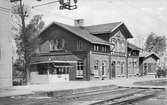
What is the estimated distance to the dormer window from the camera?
3912 cm

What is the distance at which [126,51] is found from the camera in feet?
150

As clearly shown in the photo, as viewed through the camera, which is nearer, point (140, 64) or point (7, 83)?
point (7, 83)

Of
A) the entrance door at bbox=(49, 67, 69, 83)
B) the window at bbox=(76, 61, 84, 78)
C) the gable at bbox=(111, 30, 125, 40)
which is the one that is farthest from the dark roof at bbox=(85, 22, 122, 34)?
the entrance door at bbox=(49, 67, 69, 83)

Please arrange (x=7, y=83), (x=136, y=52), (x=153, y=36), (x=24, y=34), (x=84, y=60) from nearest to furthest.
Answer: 1. (x=7, y=83)
2. (x=24, y=34)
3. (x=84, y=60)
4. (x=136, y=52)
5. (x=153, y=36)

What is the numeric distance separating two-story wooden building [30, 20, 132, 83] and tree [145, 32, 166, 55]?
44555mm

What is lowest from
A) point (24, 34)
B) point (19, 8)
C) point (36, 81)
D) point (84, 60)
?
point (36, 81)

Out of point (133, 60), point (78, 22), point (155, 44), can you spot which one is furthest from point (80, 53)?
point (155, 44)

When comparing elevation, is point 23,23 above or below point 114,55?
above

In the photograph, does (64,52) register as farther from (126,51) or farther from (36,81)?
(126,51)

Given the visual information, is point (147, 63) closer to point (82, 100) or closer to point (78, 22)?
point (78, 22)

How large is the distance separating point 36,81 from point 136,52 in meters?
22.9

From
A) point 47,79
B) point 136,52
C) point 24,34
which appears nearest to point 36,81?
point 47,79

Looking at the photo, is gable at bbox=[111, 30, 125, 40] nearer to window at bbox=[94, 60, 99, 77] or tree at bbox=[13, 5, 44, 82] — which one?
window at bbox=[94, 60, 99, 77]

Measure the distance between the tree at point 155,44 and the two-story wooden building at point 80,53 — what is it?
146 feet
